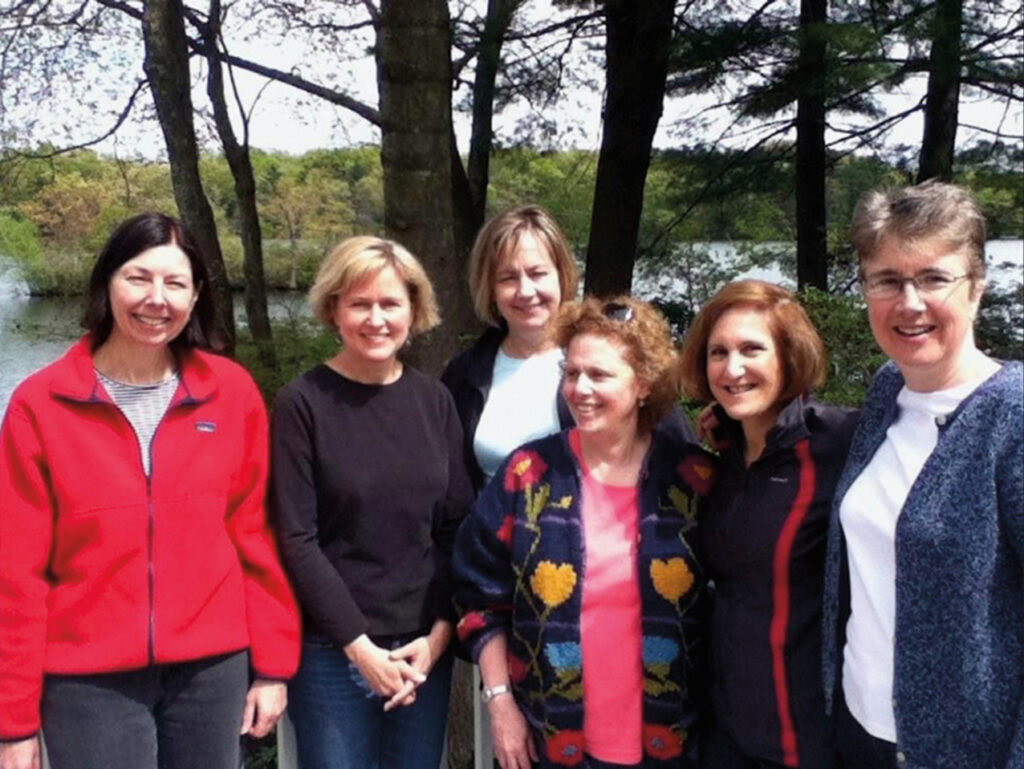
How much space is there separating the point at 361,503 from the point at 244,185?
1084 cm

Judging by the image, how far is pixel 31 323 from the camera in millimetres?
13531

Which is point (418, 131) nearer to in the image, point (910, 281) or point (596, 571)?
point (596, 571)

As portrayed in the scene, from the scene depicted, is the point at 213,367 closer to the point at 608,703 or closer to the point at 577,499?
the point at 577,499

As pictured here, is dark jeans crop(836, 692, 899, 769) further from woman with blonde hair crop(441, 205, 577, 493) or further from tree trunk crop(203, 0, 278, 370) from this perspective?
tree trunk crop(203, 0, 278, 370)

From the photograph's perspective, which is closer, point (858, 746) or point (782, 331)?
point (858, 746)

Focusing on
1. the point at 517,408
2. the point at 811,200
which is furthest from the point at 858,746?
the point at 811,200

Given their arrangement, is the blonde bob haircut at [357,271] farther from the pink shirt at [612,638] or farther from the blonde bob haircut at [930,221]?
the blonde bob haircut at [930,221]

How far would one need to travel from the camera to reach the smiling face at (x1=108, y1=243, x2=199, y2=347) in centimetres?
214

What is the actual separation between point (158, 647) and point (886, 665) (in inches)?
57.9

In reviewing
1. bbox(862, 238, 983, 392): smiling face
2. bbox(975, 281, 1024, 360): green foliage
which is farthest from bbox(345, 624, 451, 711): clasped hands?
bbox(975, 281, 1024, 360): green foliage

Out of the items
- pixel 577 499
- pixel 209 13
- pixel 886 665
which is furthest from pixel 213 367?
pixel 209 13

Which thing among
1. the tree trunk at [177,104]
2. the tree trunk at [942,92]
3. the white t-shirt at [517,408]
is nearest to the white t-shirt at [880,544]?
the white t-shirt at [517,408]

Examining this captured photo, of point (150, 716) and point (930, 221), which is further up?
point (930, 221)

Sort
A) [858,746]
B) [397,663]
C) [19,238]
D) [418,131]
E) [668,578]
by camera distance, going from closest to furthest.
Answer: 1. [858,746]
2. [668,578]
3. [397,663]
4. [418,131]
5. [19,238]
